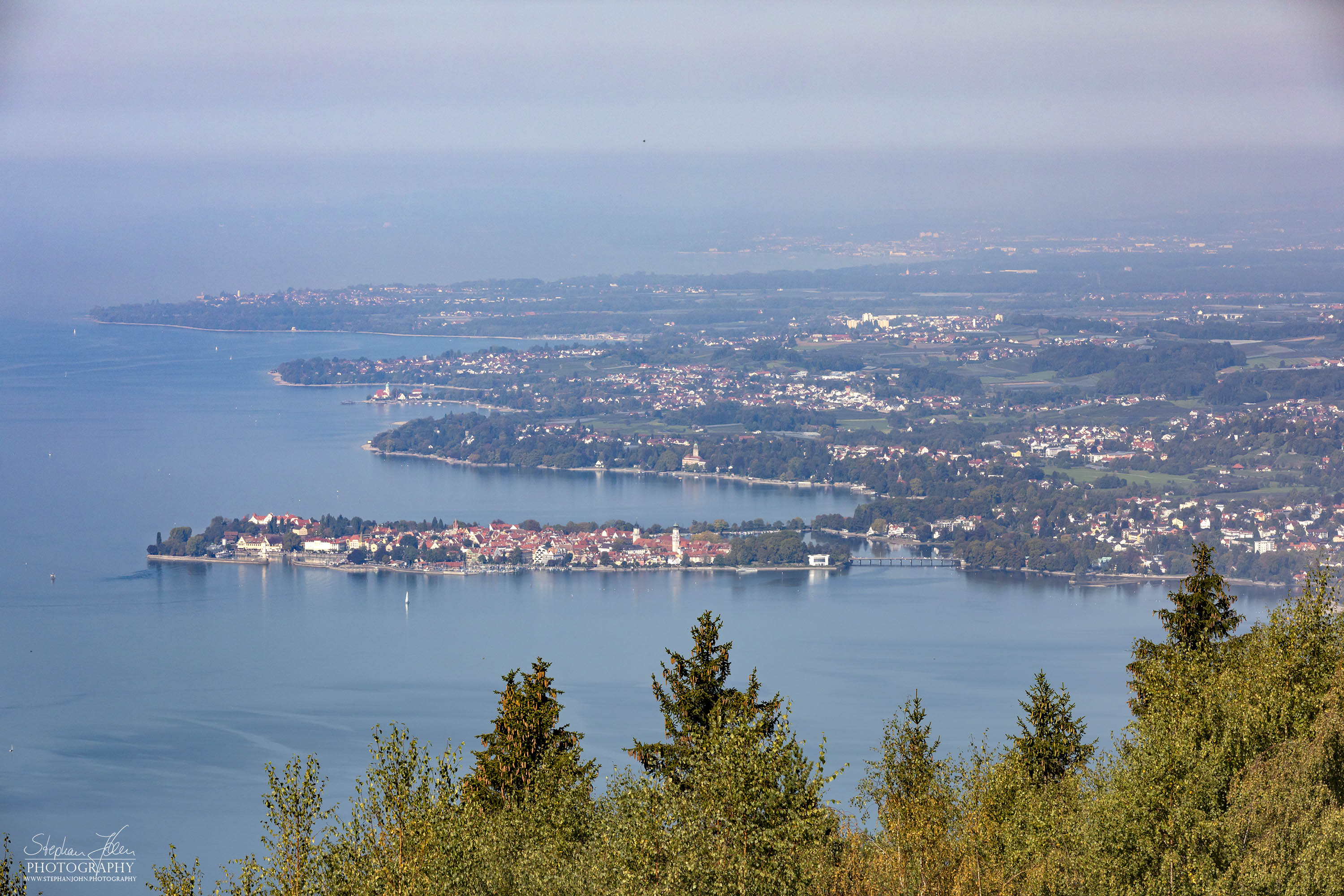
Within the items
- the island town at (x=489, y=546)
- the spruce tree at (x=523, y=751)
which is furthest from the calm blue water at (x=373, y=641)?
the spruce tree at (x=523, y=751)

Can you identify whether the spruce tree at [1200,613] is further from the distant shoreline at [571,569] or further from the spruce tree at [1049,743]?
the distant shoreline at [571,569]

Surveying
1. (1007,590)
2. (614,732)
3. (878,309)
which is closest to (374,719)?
(614,732)

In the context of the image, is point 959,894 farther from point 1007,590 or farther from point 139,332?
point 139,332

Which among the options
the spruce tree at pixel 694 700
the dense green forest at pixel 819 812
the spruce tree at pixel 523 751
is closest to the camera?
the dense green forest at pixel 819 812

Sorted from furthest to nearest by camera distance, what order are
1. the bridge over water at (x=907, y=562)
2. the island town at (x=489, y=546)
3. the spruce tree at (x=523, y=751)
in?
the bridge over water at (x=907, y=562) < the island town at (x=489, y=546) < the spruce tree at (x=523, y=751)

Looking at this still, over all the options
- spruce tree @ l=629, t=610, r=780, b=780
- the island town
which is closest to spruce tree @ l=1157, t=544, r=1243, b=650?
spruce tree @ l=629, t=610, r=780, b=780
